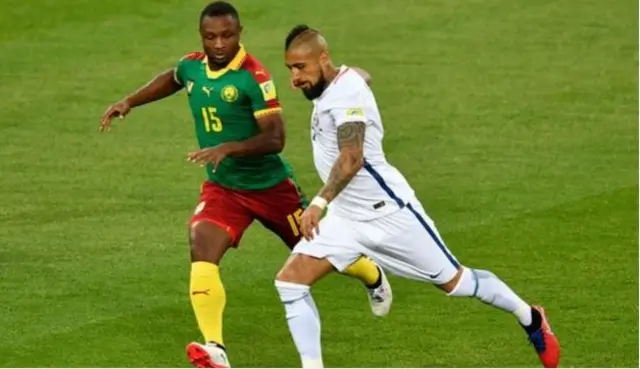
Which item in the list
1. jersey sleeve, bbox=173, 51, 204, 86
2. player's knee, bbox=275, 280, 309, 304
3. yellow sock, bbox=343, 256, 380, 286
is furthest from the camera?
yellow sock, bbox=343, 256, 380, 286

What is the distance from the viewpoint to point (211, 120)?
36.8 ft

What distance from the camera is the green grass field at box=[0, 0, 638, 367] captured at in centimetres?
1202

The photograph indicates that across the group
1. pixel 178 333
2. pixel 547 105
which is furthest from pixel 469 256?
pixel 547 105

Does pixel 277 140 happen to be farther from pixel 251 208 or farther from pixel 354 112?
pixel 354 112

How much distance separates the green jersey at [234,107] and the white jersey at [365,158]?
0.68 m

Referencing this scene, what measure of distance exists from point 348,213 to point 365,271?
4.60 feet

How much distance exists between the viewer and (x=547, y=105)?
19.0 m

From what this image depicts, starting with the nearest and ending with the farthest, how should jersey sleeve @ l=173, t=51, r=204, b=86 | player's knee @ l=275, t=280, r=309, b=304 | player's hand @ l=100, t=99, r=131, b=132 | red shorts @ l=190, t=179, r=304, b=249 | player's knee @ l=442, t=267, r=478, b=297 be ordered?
player's knee @ l=275, t=280, r=309, b=304
player's knee @ l=442, t=267, r=478, b=297
red shorts @ l=190, t=179, r=304, b=249
jersey sleeve @ l=173, t=51, r=204, b=86
player's hand @ l=100, t=99, r=131, b=132

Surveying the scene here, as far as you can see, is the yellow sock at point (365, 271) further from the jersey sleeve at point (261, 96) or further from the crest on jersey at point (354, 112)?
the crest on jersey at point (354, 112)

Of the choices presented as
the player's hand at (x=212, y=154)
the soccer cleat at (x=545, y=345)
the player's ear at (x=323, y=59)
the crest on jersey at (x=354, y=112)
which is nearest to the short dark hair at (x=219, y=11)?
the player's hand at (x=212, y=154)

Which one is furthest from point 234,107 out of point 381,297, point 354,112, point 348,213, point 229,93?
point 381,297

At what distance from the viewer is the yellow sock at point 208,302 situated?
10930 millimetres

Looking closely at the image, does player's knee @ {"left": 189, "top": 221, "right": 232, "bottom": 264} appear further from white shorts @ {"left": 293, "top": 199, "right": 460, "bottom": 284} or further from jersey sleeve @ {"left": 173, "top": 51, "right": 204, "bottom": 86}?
jersey sleeve @ {"left": 173, "top": 51, "right": 204, "bottom": 86}

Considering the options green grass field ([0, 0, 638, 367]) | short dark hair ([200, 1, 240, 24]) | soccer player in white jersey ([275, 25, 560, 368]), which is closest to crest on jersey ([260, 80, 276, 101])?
short dark hair ([200, 1, 240, 24])
